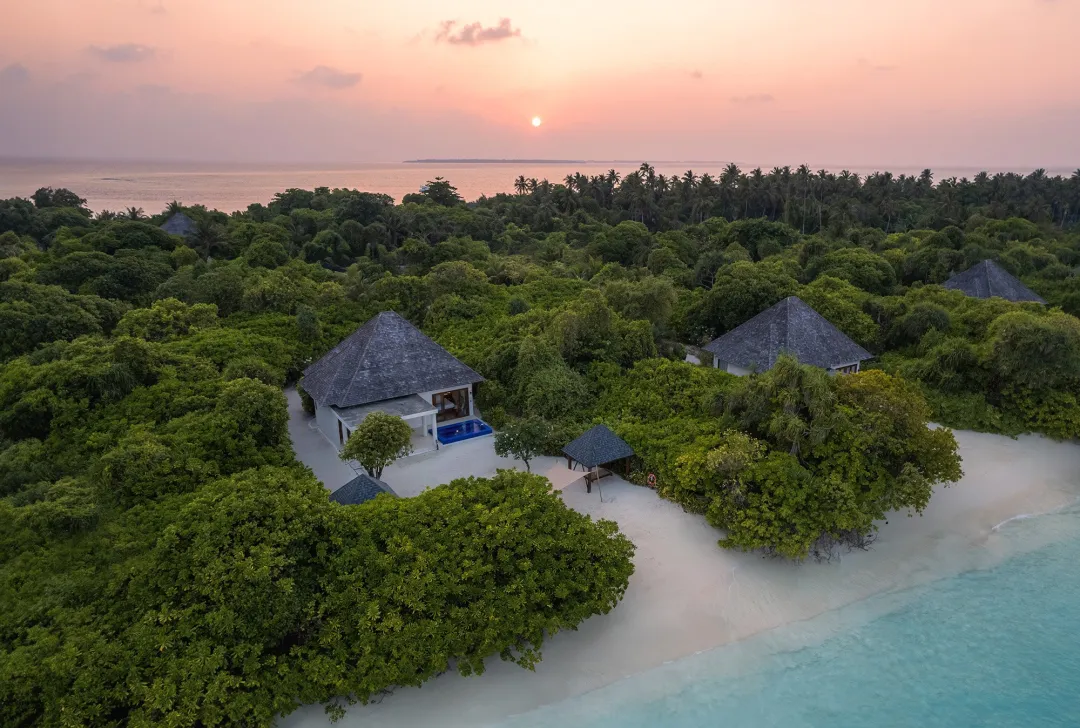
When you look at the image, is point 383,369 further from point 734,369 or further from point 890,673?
point 890,673

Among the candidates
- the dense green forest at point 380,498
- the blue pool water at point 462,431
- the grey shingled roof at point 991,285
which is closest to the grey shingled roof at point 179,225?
the dense green forest at point 380,498

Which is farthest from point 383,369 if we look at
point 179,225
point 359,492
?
point 179,225

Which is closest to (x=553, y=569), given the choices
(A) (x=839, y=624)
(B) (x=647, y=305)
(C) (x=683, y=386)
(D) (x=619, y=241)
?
(A) (x=839, y=624)

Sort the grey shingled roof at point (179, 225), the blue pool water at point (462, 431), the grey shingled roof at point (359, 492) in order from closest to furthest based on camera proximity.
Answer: the grey shingled roof at point (359, 492) → the blue pool water at point (462, 431) → the grey shingled roof at point (179, 225)

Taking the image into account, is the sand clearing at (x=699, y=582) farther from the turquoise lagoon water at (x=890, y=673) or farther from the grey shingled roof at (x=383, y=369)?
the grey shingled roof at (x=383, y=369)

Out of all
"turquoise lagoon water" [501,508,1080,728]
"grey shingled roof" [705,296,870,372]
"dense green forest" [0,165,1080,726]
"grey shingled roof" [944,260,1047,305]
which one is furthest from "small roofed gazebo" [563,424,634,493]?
"grey shingled roof" [944,260,1047,305]
